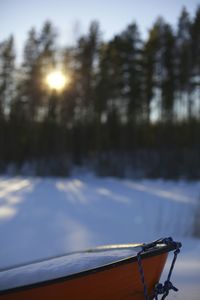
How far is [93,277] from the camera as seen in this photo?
7.67ft

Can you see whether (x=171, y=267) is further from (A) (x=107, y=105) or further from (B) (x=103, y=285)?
(A) (x=107, y=105)

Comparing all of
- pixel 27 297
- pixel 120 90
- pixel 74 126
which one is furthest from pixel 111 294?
pixel 120 90

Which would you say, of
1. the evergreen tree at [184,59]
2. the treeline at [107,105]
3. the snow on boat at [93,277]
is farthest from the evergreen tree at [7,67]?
the snow on boat at [93,277]

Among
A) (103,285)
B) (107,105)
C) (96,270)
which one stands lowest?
(103,285)

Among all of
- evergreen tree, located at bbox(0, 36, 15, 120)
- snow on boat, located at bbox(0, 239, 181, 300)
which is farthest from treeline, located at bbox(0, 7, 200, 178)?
snow on boat, located at bbox(0, 239, 181, 300)

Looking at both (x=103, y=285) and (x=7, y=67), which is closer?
(x=103, y=285)

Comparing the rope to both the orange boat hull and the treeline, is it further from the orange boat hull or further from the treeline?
the treeline

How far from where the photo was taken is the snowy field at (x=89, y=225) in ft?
13.7

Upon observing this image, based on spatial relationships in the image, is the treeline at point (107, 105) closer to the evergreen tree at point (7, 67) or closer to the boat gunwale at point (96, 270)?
the evergreen tree at point (7, 67)

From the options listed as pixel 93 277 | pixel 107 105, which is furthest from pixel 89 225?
pixel 107 105

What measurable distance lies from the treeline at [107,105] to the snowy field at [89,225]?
20.4ft

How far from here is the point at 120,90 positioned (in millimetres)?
23422

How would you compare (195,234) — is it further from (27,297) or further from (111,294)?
(27,297)

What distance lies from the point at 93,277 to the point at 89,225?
3421mm
